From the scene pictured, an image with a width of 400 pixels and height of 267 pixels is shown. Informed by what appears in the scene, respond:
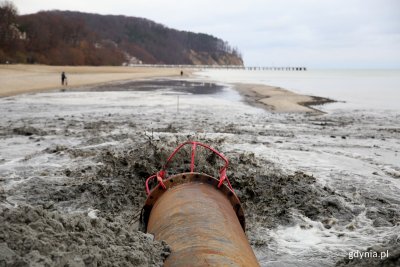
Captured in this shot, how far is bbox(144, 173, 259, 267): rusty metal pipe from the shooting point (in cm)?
271

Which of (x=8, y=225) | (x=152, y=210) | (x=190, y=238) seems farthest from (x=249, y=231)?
(x=8, y=225)

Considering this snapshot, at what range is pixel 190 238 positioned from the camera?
2887 millimetres

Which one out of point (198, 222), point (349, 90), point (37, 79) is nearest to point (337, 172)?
point (198, 222)

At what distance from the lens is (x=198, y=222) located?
10.1 ft

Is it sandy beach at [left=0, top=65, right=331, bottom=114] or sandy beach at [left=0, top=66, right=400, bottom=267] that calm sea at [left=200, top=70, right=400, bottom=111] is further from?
sandy beach at [left=0, top=66, right=400, bottom=267]

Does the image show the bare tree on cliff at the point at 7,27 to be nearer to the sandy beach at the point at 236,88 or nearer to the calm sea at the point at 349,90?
the sandy beach at the point at 236,88

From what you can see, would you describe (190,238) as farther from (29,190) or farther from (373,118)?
(373,118)

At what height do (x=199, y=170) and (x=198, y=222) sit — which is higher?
(x=198, y=222)

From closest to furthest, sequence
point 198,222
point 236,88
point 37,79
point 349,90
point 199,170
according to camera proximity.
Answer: point 198,222
point 199,170
point 236,88
point 37,79
point 349,90

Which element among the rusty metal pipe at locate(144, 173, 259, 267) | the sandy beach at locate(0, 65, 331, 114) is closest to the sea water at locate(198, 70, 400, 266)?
the rusty metal pipe at locate(144, 173, 259, 267)

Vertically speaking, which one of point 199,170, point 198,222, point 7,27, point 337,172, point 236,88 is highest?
point 7,27

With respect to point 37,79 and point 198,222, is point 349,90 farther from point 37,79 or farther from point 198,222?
point 198,222

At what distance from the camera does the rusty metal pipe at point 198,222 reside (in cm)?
271

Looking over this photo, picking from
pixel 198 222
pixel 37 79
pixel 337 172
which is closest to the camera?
pixel 198 222
